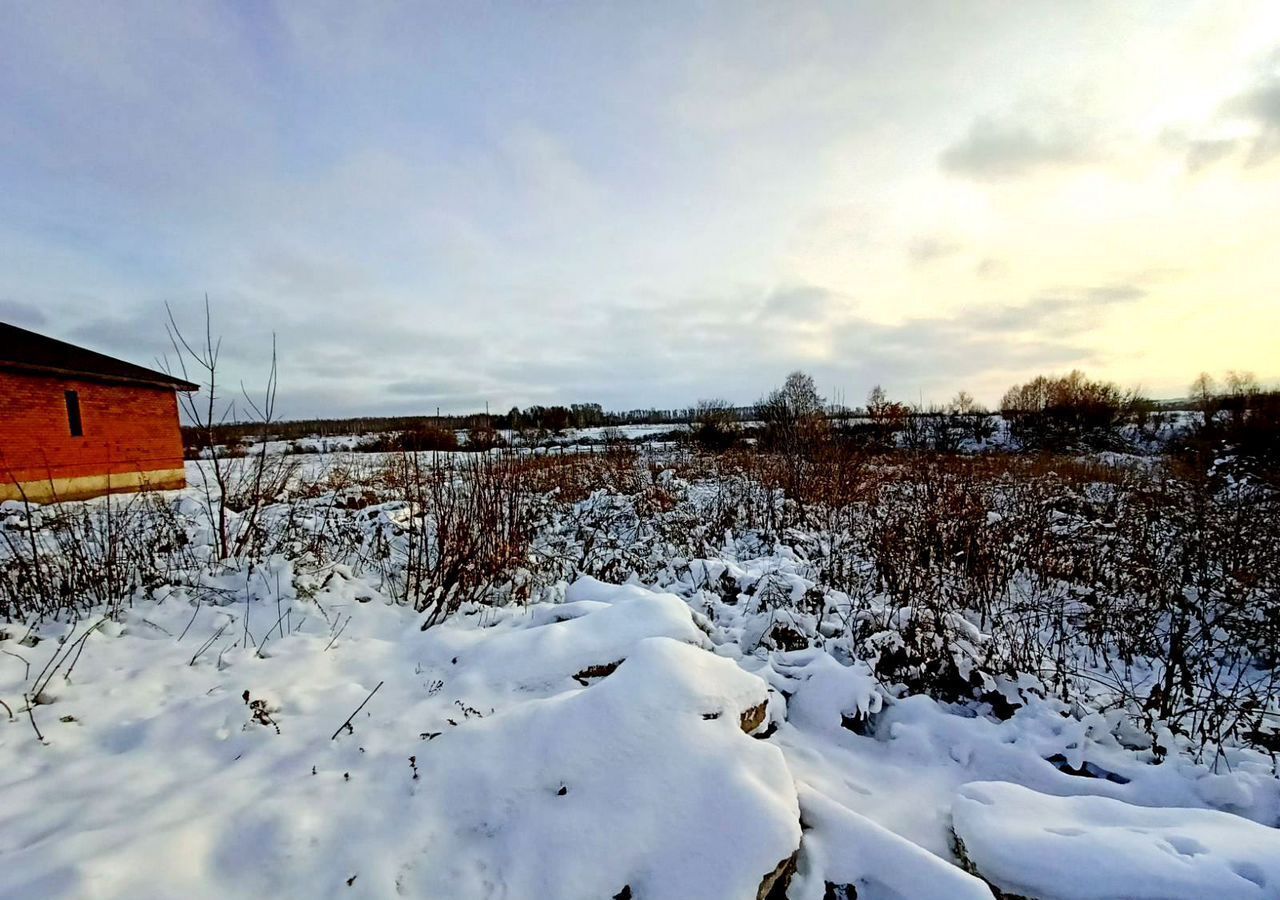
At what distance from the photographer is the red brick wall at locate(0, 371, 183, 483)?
12.5 metres

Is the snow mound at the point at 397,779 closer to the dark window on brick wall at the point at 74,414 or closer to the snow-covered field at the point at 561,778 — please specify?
the snow-covered field at the point at 561,778

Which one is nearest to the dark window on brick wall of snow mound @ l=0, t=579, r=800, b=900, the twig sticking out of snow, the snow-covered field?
the snow-covered field

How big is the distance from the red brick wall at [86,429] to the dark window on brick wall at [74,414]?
118 mm

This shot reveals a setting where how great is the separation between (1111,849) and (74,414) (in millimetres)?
20367

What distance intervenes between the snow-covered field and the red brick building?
12.5 meters

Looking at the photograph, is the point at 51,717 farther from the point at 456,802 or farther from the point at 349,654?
the point at 456,802

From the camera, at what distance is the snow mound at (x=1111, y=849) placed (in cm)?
191

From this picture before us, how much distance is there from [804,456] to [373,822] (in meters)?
11.3

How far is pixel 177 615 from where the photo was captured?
4.09 meters

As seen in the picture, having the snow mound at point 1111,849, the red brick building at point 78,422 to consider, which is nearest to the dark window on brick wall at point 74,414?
the red brick building at point 78,422

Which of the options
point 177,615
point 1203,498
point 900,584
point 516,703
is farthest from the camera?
point 1203,498

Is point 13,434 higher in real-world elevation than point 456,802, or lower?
higher

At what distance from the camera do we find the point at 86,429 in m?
14.1

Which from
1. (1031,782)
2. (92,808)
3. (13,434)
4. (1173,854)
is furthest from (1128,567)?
(13,434)
